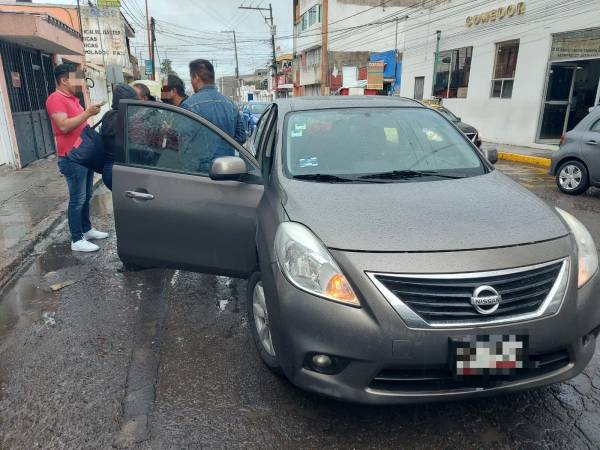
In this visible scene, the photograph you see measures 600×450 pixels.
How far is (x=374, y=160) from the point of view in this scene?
118 inches

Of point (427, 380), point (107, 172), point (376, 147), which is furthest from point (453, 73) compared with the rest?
point (427, 380)

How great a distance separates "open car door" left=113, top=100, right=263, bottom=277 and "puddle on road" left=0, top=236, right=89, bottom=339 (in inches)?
37.5

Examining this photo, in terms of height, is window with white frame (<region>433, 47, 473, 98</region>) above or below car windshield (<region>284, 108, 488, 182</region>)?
above

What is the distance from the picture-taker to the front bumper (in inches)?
76.1

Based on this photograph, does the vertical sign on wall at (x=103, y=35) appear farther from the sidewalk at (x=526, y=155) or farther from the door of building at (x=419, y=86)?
the sidewalk at (x=526, y=155)

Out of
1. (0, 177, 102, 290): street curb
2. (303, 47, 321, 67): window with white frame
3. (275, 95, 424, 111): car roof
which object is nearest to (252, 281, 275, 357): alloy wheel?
(275, 95, 424, 111): car roof

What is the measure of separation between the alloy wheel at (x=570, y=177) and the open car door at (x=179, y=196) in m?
6.64

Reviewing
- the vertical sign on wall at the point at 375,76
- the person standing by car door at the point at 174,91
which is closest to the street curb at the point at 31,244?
the person standing by car door at the point at 174,91

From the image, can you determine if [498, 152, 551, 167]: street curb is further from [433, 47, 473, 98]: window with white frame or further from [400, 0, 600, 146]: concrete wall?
[433, 47, 473, 98]: window with white frame

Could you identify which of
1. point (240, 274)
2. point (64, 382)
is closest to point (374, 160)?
point (240, 274)

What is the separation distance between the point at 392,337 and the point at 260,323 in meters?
1.03

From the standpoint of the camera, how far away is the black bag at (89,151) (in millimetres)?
4498

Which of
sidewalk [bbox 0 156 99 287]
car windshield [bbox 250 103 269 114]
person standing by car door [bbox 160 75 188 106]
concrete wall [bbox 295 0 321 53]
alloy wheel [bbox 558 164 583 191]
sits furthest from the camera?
concrete wall [bbox 295 0 321 53]

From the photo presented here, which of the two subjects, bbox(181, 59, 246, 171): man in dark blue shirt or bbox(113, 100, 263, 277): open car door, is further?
bbox(181, 59, 246, 171): man in dark blue shirt
